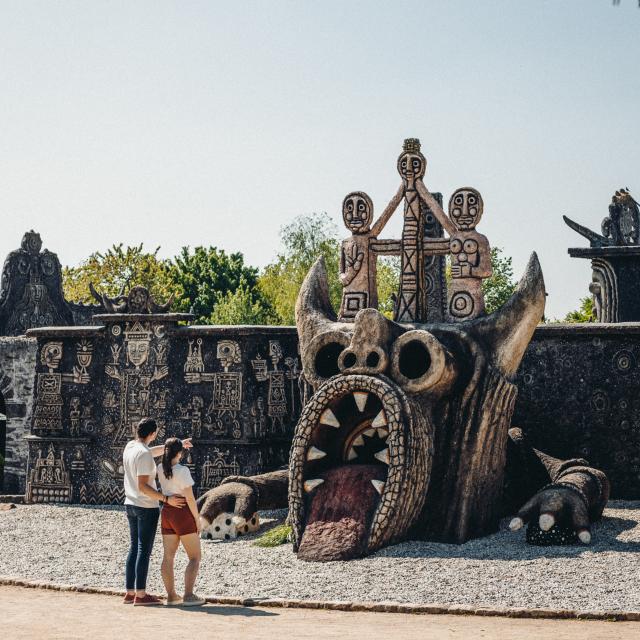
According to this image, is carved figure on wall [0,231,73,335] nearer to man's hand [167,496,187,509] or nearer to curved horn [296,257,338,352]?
curved horn [296,257,338,352]

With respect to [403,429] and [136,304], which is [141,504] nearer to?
[403,429]

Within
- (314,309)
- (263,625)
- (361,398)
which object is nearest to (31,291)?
(314,309)

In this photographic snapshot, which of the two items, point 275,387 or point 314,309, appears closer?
point 314,309

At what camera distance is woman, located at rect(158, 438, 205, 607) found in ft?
32.9

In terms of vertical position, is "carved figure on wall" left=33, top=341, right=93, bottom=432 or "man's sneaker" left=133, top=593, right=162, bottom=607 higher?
"carved figure on wall" left=33, top=341, right=93, bottom=432

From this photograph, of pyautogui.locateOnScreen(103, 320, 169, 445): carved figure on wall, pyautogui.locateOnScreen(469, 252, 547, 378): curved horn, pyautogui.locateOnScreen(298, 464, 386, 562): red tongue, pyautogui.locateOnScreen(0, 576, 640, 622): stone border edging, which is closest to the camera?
pyautogui.locateOnScreen(0, 576, 640, 622): stone border edging

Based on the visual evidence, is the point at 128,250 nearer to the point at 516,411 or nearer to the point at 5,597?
the point at 516,411

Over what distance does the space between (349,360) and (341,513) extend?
5.39ft

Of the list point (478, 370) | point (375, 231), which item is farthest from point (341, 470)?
point (375, 231)

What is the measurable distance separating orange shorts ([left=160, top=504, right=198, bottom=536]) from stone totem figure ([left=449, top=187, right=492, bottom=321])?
455 cm

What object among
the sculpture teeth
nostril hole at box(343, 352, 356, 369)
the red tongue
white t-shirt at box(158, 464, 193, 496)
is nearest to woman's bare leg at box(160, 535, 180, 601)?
white t-shirt at box(158, 464, 193, 496)

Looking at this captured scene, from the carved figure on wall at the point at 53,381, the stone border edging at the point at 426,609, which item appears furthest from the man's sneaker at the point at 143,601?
the carved figure on wall at the point at 53,381

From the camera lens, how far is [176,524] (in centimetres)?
1002

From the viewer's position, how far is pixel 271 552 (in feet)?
41.0
